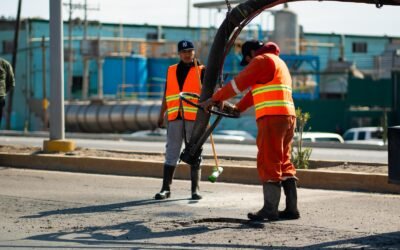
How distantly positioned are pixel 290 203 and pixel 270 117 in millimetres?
915

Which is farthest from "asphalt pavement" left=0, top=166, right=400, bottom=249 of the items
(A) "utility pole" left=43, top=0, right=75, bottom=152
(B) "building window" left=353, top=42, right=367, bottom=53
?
(B) "building window" left=353, top=42, right=367, bottom=53

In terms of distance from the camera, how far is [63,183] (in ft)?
42.8

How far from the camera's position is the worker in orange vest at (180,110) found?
36.5ft

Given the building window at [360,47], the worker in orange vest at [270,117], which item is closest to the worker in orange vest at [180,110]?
the worker in orange vest at [270,117]

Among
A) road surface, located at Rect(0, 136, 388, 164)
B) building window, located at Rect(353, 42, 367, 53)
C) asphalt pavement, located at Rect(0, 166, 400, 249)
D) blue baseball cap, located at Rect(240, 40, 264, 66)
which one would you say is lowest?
asphalt pavement, located at Rect(0, 166, 400, 249)

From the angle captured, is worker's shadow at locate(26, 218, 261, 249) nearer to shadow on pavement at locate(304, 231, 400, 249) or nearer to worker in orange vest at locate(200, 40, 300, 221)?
worker in orange vest at locate(200, 40, 300, 221)

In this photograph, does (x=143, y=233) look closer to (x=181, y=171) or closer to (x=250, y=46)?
(x=250, y=46)

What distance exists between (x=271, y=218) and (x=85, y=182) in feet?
14.8

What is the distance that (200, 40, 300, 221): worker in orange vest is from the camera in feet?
30.0

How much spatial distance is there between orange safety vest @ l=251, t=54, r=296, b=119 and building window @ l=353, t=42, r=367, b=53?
71955mm

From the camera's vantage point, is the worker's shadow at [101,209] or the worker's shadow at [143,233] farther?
the worker's shadow at [101,209]

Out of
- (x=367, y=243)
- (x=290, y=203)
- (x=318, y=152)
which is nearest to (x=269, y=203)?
(x=290, y=203)

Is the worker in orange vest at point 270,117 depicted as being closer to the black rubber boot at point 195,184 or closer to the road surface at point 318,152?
the black rubber boot at point 195,184

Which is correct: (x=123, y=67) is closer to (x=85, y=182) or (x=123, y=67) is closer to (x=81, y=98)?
(x=81, y=98)
